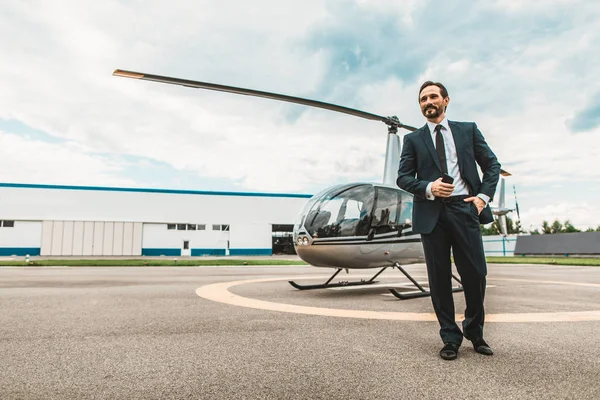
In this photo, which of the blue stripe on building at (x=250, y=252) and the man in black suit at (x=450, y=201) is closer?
the man in black suit at (x=450, y=201)

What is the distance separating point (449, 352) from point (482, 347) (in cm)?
31

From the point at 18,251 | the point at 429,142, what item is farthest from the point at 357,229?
the point at 18,251

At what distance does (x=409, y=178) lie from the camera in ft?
10.0

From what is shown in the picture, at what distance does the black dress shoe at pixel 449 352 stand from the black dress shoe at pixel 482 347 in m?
0.20

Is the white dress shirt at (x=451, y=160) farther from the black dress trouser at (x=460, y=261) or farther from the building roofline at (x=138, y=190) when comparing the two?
the building roofline at (x=138, y=190)

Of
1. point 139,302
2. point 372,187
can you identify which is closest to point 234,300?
point 139,302

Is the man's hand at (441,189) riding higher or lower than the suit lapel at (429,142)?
lower

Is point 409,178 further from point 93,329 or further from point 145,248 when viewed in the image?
point 145,248

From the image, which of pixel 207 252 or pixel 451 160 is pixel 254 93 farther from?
pixel 207 252

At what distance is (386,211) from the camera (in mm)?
6223

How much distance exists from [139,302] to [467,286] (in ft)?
13.3

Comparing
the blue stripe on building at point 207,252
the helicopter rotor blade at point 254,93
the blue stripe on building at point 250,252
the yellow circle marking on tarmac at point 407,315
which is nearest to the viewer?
the yellow circle marking on tarmac at point 407,315

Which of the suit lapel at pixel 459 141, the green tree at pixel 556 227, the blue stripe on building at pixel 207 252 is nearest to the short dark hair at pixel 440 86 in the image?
the suit lapel at pixel 459 141

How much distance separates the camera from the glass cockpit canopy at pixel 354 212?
5973mm
